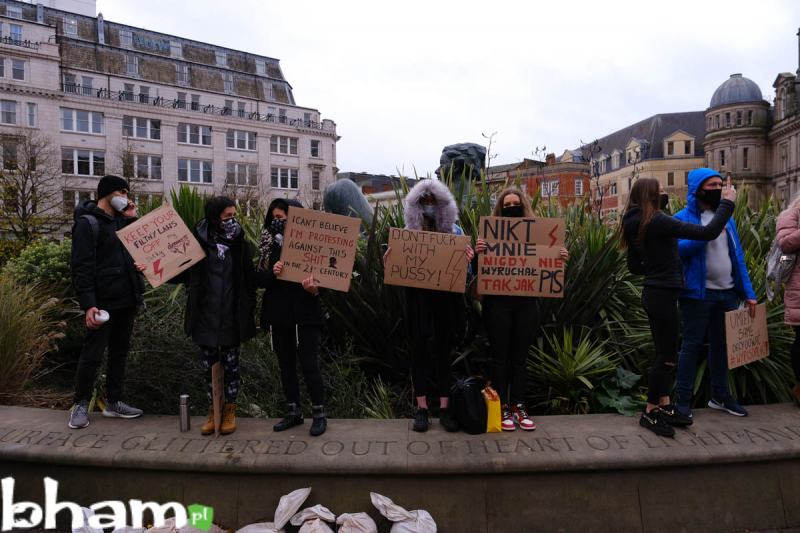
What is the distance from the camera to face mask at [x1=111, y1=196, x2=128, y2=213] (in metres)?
4.02

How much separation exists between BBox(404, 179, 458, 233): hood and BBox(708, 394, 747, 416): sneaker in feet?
7.30

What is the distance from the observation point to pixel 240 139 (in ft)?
174

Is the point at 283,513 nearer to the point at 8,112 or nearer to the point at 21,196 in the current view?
the point at 21,196

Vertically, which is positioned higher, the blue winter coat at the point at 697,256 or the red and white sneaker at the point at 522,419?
the blue winter coat at the point at 697,256

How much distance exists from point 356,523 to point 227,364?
1.41 metres

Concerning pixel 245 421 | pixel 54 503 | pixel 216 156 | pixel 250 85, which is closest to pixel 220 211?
pixel 245 421

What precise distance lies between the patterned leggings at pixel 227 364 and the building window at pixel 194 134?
5002cm

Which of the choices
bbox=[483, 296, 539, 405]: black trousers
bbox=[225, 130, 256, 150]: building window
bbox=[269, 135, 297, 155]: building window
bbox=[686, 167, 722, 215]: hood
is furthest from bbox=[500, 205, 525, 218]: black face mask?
bbox=[269, 135, 297, 155]: building window

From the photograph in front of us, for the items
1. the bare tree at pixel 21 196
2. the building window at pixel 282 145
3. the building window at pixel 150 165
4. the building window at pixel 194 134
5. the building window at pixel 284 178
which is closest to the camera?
the bare tree at pixel 21 196

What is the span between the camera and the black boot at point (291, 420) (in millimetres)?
3754

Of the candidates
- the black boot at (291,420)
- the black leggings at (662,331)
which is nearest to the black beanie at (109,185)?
the black boot at (291,420)

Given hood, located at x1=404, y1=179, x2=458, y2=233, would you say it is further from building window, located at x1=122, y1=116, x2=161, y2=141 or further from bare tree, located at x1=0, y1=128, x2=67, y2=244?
building window, located at x1=122, y1=116, x2=161, y2=141

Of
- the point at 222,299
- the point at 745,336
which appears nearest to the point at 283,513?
the point at 222,299

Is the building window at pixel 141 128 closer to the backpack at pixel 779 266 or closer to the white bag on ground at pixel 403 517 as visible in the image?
the white bag on ground at pixel 403 517
